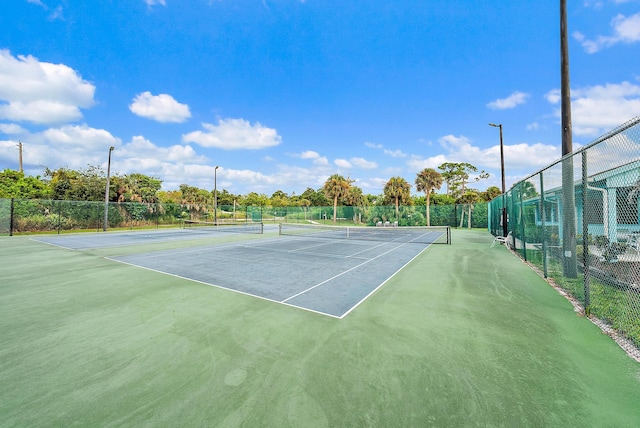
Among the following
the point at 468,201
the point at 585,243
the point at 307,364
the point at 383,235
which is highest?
the point at 468,201

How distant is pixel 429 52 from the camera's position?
65.6 feet

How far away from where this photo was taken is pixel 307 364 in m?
2.63

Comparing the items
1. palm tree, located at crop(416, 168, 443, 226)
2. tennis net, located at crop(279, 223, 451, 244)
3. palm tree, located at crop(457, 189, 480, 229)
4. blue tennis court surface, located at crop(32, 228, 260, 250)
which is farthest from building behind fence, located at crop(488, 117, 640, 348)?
palm tree, located at crop(416, 168, 443, 226)

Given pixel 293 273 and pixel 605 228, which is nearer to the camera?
pixel 605 228

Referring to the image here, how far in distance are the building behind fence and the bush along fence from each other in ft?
66.2

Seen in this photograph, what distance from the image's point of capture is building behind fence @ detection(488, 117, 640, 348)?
11.5ft

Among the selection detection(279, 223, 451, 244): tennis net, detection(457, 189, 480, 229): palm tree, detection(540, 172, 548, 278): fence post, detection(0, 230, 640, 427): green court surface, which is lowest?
detection(0, 230, 640, 427): green court surface

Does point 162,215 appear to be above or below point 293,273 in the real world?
above

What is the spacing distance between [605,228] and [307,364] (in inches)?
211

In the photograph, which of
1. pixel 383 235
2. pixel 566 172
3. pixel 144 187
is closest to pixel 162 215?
pixel 144 187

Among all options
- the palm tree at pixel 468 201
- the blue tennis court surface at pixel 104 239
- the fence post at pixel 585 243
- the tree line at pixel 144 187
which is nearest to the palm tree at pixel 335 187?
the tree line at pixel 144 187

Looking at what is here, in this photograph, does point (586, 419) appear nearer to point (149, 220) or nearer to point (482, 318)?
point (482, 318)

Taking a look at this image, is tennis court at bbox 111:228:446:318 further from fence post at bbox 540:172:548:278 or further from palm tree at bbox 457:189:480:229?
palm tree at bbox 457:189:480:229

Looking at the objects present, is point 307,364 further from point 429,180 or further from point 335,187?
point 335,187
